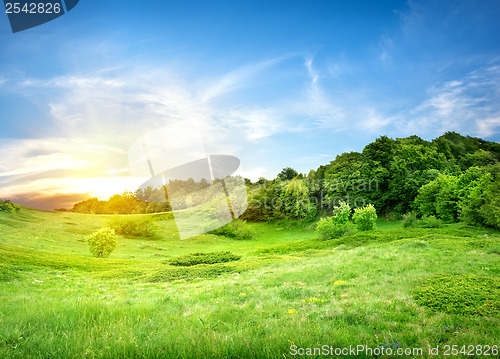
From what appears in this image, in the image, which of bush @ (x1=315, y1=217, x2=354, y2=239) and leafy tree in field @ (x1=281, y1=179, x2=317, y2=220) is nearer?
bush @ (x1=315, y1=217, x2=354, y2=239)

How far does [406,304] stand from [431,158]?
6244cm

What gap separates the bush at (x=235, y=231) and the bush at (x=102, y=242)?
76.6 ft

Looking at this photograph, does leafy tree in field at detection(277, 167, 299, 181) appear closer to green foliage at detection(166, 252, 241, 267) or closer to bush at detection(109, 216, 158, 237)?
bush at detection(109, 216, 158, 237)

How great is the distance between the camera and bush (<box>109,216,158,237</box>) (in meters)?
40.5

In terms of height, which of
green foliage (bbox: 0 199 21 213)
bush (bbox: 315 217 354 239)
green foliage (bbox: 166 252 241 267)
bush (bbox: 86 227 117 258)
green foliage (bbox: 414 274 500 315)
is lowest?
bush (bbox: 315 217 354 239)

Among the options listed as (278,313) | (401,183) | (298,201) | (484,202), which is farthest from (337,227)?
(278,313)

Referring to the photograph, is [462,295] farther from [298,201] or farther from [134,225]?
[298,201]

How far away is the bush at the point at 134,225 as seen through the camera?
4053 cm

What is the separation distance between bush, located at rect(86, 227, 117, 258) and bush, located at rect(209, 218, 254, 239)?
919 inches

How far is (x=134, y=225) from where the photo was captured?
4084 cm

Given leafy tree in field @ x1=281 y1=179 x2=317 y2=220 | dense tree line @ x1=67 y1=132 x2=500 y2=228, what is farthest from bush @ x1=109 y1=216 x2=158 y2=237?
leafy tree in field @ x1=281 y1=179 x2=317 y2=220

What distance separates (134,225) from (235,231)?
1765cm

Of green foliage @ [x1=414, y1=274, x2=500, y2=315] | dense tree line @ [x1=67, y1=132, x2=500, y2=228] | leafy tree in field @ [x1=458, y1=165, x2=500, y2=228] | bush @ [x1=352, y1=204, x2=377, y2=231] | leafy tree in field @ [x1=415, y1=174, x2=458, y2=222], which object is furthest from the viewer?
leafy tree in field @ [x1=415, y1=174, x2=458, y2=222]

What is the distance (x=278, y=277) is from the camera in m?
12.8
